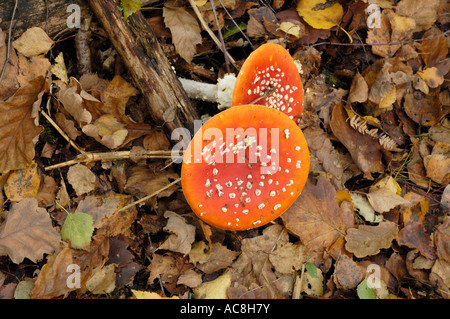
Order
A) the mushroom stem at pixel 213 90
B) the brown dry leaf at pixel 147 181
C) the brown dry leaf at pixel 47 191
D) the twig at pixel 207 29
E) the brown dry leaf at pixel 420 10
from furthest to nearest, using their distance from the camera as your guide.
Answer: the brown dry leaf at pixel 420 10
the twig at pixel 207 29
the mushroom stem at pixel 213 90
the brown dry leaf at pixel 147 181
the brown dry leaf at pixel 47 191

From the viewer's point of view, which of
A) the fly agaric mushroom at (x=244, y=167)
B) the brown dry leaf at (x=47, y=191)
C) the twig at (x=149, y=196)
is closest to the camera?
the fly agaric mushroom at (x=244, y=167)

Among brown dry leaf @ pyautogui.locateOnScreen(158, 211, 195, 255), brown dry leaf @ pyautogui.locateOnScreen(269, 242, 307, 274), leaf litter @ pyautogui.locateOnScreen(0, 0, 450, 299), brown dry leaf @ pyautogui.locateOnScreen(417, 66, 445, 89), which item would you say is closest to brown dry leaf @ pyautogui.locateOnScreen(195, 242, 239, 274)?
leaf litter @ pyautogui.locateOnScreen(0, 0, 450, 299)

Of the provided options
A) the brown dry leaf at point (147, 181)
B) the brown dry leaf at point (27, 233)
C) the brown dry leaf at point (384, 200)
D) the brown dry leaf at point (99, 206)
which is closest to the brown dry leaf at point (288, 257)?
the brown dry leaf at point (384, 200)

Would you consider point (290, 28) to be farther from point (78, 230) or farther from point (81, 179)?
point (78, 230)

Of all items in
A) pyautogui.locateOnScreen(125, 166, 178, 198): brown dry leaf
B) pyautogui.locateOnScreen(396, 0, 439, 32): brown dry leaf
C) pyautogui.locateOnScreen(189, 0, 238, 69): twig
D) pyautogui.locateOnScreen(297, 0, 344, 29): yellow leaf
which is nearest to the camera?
pyautogui.locateOnScreen(125, 166, 178, 198): brown dry leaf

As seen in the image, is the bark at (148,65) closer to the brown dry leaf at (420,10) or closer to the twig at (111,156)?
the twig at (111,156)

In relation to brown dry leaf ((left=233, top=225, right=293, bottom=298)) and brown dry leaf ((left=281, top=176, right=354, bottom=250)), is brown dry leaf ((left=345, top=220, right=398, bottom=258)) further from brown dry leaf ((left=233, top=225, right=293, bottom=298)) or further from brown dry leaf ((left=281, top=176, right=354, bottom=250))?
brown dry leaf ((left=233, top=225, right=293, bottom=298))

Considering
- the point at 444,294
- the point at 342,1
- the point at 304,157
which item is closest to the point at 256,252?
the point at 304,157
